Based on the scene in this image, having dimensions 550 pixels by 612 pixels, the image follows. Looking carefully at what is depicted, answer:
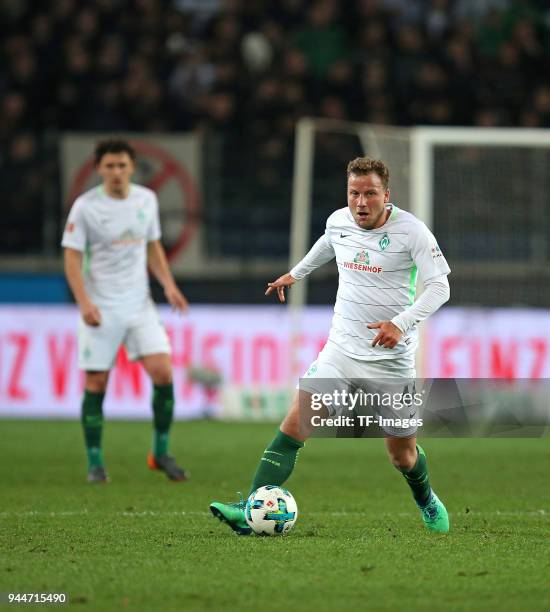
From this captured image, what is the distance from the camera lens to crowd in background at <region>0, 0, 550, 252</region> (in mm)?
16219

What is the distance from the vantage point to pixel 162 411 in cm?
963

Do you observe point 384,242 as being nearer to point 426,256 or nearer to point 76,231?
point 426,256

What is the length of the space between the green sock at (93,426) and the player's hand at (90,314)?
0.66m

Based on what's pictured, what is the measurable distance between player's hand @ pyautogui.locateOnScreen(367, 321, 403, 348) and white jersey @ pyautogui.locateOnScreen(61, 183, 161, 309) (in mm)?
3641

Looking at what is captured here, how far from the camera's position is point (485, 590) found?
5207 mm

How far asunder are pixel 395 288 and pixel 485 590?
6.22 ft

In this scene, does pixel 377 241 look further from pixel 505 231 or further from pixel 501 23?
pixel 501 23

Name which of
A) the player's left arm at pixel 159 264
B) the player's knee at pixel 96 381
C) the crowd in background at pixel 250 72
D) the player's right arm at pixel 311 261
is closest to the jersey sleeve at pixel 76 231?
the player's left arm at pixel 159 264

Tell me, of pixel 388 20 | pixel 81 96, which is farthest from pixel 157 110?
pixel 388 20

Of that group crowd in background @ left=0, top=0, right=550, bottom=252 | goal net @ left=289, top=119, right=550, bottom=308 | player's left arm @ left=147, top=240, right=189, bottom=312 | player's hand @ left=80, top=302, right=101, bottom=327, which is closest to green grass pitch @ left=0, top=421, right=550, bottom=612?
player's hand @ left=80, top=302, right=101, bottom=327

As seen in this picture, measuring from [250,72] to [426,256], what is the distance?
10.5 m

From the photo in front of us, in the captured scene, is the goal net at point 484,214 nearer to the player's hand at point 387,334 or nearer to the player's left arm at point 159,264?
the player's left arm at point 159,264

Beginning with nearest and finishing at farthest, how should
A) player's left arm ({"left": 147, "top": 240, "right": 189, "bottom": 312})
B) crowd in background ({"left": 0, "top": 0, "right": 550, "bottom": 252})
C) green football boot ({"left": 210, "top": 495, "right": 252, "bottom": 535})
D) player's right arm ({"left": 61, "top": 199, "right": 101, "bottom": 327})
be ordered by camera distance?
green football boot ({"left": 210, "top": 495, "right": 252, "bottom": 535}), player's right arm ({"left": 61, "top": 199, "right": 101, "bottom": 327}), player's left arm ({"left": 147, "top": 240, "right": 189, "bottom": 312}), crowd in background ({"left": 0, "top": 0, "right": 550, "bottom": 252})

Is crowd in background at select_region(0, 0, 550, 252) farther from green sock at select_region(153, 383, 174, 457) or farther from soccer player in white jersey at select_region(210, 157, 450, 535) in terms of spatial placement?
soccer player in white jersey at select_region(210, 157, 450, 535)
